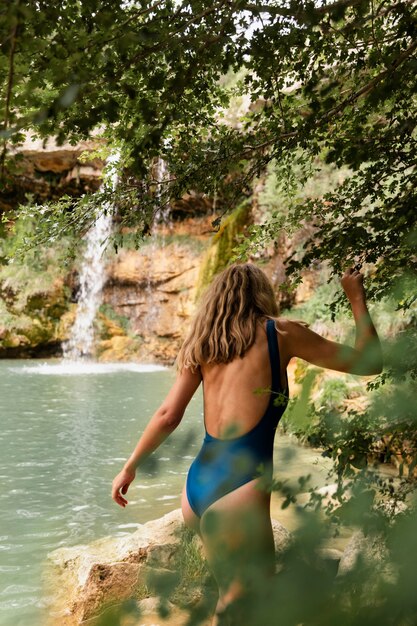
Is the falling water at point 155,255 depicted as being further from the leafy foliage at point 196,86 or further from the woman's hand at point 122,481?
the woman's hand at point 122,481

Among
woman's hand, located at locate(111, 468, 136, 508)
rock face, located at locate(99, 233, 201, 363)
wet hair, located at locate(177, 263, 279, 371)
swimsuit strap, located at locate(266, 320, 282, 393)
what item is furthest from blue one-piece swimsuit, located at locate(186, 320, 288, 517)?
rock face, located at locate(99, 233, 201, 363)

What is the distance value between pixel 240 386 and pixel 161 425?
1.12ft

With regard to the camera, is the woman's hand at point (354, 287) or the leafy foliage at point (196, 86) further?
the woman's hand at point (354, 287)

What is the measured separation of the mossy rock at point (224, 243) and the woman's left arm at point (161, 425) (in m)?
14.1

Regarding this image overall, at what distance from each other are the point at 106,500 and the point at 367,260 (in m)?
4.29

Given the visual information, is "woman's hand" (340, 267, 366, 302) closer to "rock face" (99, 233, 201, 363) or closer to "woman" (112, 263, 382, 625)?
"woman" (112, 263, 382, 625)

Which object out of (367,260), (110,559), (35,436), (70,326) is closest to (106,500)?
(110,559)

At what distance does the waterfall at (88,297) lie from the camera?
1997 cm

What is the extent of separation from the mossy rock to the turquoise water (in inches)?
214

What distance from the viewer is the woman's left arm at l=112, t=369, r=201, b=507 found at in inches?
89.4

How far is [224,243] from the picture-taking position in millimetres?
17484

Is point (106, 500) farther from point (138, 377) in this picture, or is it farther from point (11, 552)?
point (138, 377)

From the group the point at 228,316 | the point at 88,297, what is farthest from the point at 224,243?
the point at 228,316

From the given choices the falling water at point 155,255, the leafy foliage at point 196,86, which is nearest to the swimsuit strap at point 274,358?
the leafy foliage at point 196,86
